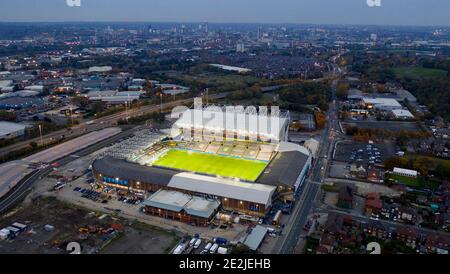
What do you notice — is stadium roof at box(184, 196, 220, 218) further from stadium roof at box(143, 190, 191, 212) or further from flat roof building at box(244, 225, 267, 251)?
flat roof building at box(244, 225, 267, 251)

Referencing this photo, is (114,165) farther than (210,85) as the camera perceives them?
No

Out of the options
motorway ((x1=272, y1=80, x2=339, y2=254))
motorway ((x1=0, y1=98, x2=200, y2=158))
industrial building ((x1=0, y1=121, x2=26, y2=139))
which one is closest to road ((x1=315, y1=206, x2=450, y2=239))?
motorway ((x1=272, y1=80, x2=339, y2=254))

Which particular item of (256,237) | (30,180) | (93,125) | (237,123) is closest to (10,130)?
(93,125)

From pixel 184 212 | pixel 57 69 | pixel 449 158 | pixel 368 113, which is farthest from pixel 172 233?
pixel 57 69

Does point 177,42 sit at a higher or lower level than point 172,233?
higher

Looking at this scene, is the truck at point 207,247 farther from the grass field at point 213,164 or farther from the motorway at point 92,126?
the motorway at point 92,126

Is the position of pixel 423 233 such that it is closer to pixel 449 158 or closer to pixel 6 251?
pixel 449 158
